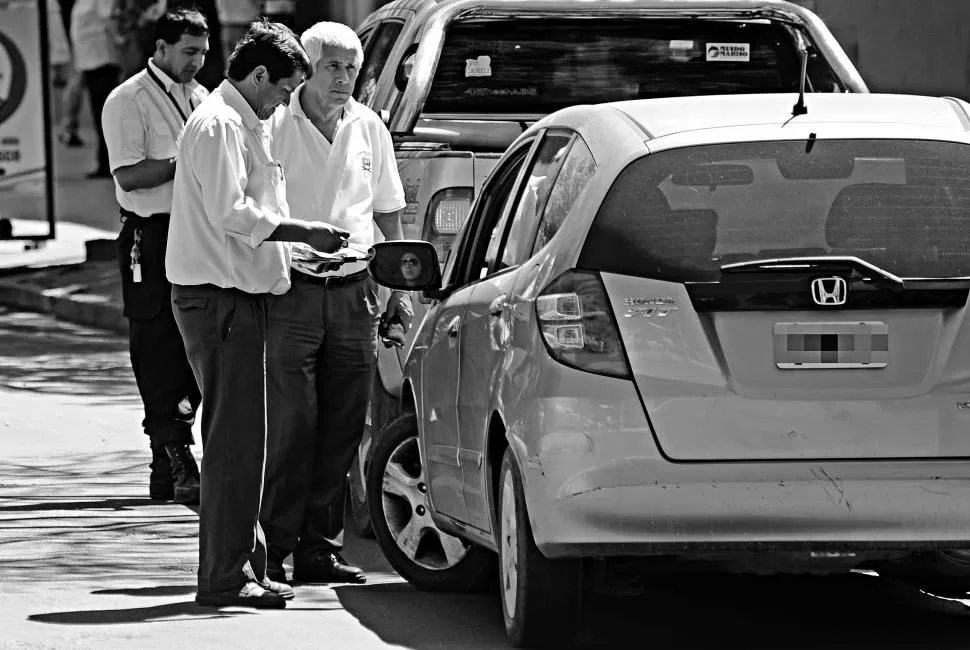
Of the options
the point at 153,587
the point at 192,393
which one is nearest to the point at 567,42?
the point at 192,393

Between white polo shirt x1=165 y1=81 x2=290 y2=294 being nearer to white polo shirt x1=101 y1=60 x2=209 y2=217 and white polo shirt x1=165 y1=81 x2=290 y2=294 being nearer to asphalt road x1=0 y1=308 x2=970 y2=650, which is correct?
asphalt road x1=0 y1=308 x2=970 y2=650

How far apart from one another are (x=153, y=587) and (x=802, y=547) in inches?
104

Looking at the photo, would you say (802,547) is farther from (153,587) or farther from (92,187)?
(92,187)

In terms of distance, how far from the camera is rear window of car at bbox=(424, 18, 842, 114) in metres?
10.6

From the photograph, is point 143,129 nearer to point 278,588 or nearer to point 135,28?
point 278,588

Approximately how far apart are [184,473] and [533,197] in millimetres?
3312

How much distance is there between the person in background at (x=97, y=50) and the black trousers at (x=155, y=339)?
1609 cm

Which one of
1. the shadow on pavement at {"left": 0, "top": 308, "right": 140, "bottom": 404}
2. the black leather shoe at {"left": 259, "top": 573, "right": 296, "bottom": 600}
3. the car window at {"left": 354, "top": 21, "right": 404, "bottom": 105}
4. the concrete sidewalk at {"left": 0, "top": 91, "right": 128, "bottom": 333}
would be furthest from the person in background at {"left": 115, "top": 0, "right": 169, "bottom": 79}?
the black leather shoe at {"left": 259, "top": 573, "right": 296, "bottom": 600}

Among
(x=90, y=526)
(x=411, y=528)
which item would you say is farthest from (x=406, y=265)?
(x=90, y=526)

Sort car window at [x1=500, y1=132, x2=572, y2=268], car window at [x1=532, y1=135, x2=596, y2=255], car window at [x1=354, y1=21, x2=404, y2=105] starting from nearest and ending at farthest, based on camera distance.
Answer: car window at [x1=532, y1=135, x2=596, y2=255] → car window at [x1=500, y1=132, x2=572, y2=268] → car window at [x1=354, y1=21, x2=404, y2=105]

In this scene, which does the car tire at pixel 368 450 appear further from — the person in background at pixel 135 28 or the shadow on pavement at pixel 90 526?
the person in background at pixel 135 28

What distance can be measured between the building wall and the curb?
18.0 ft

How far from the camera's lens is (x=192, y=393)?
1024 cm

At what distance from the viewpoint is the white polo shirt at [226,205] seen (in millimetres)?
7320
